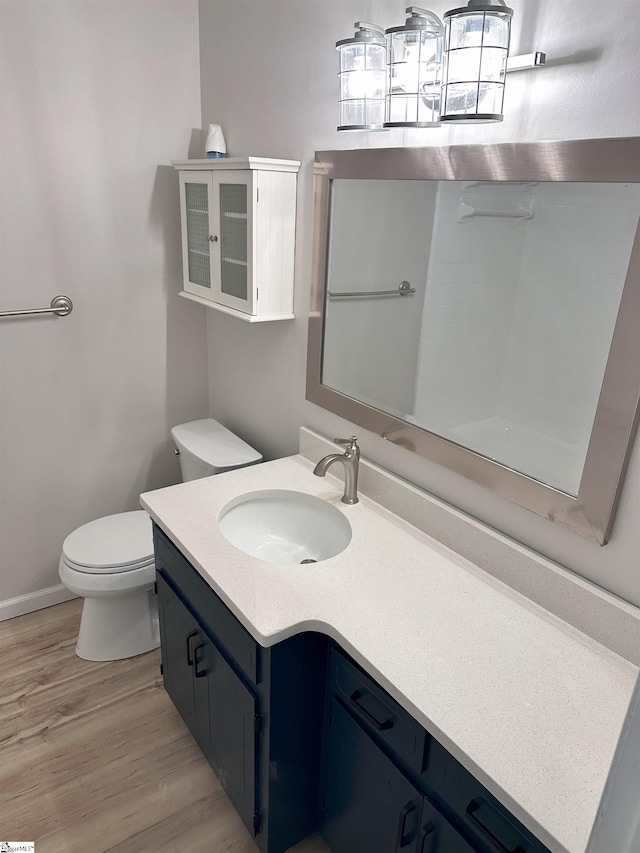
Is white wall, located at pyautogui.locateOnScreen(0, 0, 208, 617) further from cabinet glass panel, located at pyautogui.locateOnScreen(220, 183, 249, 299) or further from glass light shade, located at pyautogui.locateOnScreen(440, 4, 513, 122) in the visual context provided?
glass light shade, located at pyautogui.locateOnScreen(440, 4, 513, 122)

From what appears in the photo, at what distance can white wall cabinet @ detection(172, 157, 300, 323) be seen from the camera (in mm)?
1799

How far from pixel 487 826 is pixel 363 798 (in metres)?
0.40

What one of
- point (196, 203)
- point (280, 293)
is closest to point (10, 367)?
point (196, 203)

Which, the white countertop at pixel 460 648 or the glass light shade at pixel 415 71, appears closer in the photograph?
the white countertop at pixel 460 648

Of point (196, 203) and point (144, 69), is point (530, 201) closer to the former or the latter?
point (196, 203)

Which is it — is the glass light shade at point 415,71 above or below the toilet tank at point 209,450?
above

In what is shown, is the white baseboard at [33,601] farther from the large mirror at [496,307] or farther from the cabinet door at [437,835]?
the cabinet door at [437,835]

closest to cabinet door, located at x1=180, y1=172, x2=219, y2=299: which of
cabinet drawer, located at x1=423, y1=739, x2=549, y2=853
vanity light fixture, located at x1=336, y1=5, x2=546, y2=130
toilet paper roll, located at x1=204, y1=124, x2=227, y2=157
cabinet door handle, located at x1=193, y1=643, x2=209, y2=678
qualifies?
toilet paper roll, located at x1=204, y1=124, x2=227, y2=157

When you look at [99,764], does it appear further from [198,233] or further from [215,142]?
[215,142]

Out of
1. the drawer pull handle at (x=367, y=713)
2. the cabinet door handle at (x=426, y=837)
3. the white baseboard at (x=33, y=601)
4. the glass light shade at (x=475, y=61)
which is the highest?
the glass light shade at (x=475, y=61)

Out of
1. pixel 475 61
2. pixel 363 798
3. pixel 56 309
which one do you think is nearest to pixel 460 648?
pixel 363 798

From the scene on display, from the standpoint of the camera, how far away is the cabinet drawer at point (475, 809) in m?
0.97

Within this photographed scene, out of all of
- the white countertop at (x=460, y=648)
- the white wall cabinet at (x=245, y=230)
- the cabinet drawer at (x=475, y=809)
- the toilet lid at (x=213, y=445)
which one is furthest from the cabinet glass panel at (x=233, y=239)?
the cabinet drawer at (x=475, y=809)

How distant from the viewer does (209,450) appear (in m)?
2.25
